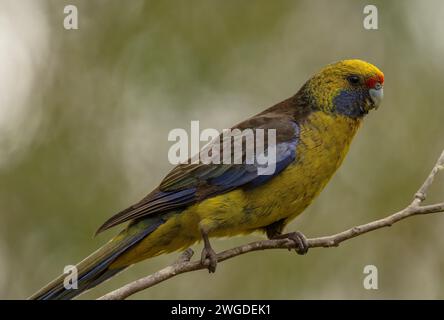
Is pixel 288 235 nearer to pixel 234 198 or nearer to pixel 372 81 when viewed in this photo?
pixel 234 198

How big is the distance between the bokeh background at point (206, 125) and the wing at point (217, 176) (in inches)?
125

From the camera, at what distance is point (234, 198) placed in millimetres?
6113

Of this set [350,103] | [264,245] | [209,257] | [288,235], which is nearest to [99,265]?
[209,257]

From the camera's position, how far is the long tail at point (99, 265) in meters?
5.60

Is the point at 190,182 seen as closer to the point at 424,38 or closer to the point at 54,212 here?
the point at 54,212

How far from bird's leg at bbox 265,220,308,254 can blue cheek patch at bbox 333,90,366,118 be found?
44.3 inches

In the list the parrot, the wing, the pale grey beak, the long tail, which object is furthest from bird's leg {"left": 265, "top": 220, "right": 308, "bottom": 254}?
the pale grey beak

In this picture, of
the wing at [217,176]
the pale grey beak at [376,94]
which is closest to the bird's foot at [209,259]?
the wing at [217,176]

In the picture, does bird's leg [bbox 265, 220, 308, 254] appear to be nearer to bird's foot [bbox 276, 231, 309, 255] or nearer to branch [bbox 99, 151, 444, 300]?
bird's foot [bbox 276, 231, 309, 255]

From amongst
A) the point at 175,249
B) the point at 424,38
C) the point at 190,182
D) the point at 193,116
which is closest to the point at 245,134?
the point at 190,182

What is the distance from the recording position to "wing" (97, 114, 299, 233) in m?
6.08

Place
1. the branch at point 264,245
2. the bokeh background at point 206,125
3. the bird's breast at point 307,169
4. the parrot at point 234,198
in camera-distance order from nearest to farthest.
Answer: the branch at point 264,245 < the parrot at point 234,198 < the bird's breast at point 307,169 < the bokeh background at point 206,125

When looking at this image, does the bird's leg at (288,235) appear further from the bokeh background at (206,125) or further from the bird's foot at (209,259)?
the bokeh background at (206,125)

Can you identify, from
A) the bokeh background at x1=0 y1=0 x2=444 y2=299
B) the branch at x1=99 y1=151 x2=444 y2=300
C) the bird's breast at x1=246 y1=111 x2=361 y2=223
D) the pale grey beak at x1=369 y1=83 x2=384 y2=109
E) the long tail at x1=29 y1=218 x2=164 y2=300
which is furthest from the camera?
the bokeh background at x1=0 y1=0 x2=444 y2=299
